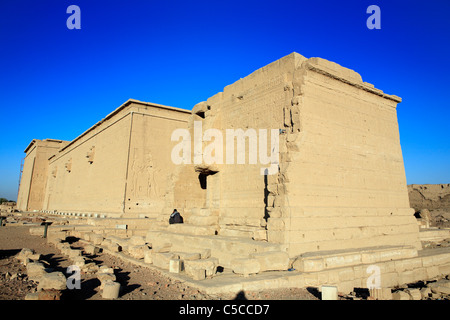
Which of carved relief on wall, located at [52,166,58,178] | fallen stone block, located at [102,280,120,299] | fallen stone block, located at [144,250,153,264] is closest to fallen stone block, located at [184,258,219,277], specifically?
fallen stone block, located at [102,280,120,299]

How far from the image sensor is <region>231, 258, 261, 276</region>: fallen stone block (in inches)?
211

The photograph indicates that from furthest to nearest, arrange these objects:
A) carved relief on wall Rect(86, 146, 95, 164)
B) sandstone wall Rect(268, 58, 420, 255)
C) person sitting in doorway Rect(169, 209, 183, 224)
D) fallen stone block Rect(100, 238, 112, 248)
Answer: carved relief on wall Rect(86, 146, 95, 164)
person sitting in doorway Rect(169, 209, 183, 224)
fallen stone block Rect(100, 238, 112, 248)
sandstone wall Rect(268, 58, 420, 255)

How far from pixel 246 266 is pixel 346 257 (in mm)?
2358

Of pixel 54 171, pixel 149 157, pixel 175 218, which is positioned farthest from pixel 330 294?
pixel 54 171

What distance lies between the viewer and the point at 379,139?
357 inches

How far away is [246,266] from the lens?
5379 millimetres

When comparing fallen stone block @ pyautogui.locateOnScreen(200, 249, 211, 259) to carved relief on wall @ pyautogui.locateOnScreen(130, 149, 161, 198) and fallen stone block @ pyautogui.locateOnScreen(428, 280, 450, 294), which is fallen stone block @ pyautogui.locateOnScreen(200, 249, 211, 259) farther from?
carved relief on wall @ pyautogui.locateOnScreen(130, 149, 161, 198)

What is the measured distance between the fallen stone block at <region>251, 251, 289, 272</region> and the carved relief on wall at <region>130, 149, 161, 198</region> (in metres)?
14.0

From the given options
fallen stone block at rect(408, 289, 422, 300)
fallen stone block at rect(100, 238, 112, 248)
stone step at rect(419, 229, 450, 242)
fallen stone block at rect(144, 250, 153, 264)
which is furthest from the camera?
stone step at rect(419, 229, 450, 242)

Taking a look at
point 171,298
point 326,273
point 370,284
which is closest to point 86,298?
point 171,298

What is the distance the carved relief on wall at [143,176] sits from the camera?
60.5ft

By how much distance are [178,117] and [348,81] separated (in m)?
14.7

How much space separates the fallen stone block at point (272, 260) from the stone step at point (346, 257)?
0.71 feet

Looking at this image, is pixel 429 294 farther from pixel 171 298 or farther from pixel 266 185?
pixel 171 298
